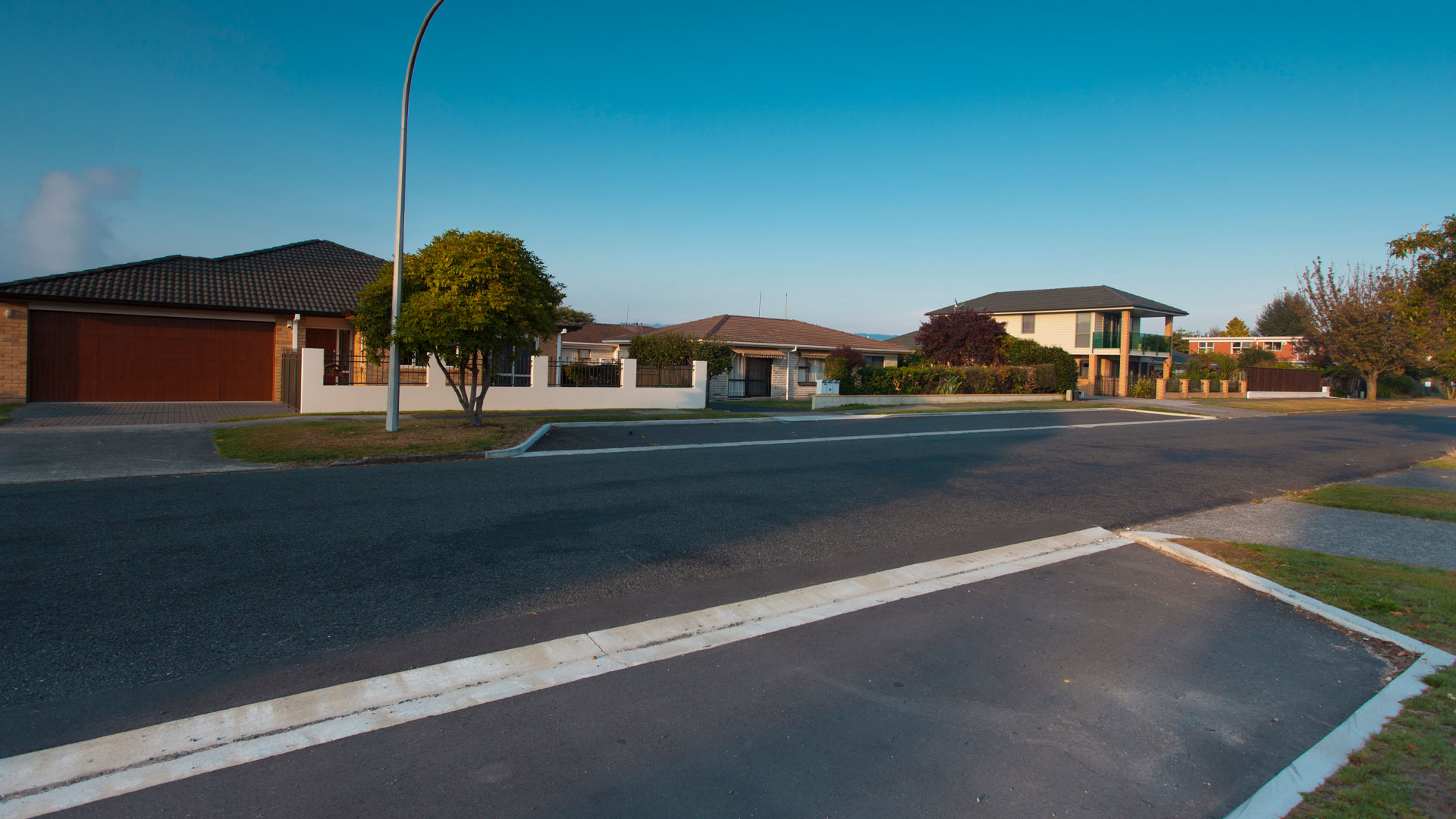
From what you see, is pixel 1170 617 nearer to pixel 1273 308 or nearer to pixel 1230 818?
pixel 1230 818

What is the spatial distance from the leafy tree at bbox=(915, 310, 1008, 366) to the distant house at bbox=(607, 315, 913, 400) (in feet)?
10.7

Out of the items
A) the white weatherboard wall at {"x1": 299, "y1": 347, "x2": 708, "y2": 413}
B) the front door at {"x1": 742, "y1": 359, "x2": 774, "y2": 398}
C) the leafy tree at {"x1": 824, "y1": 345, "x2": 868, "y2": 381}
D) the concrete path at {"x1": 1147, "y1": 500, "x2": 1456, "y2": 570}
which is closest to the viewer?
the concrete path at {"x1": 1147, "y1": 500, "x2": 1456, "y2": 570}

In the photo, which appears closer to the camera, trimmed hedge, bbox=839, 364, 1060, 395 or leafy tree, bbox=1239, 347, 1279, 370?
trimmed hedge, bbox=839, 364, 1060, 395

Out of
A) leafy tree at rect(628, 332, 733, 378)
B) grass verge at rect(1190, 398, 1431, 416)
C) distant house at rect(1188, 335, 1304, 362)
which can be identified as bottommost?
grass verge at rect(1190, 398, 1431, 416)

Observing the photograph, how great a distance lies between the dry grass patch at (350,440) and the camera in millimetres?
12094

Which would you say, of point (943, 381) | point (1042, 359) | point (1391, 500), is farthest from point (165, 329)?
point (1042, 359)

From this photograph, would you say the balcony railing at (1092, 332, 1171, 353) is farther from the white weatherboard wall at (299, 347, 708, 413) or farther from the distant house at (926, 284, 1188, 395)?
the white weatherboard wall at (299, 347, 708, 413)

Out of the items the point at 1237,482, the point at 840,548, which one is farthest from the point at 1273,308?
the point at 840,548

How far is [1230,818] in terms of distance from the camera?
10.2 feet

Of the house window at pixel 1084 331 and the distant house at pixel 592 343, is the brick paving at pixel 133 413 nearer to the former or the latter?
the distant house at pixel 592 343

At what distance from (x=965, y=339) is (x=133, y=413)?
33.5m

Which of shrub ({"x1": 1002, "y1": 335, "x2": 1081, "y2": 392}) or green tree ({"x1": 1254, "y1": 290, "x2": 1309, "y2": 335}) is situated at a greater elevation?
green tree ({"x1": 1254, "y1": 290, "x2": 1309, "y2": 335})

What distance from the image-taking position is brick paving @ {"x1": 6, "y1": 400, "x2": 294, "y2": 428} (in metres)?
15.6

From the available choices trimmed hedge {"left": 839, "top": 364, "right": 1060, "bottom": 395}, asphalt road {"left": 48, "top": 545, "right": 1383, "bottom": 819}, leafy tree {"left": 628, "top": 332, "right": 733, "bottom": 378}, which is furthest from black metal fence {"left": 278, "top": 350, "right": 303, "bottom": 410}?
trimmed hedge {"left": 839, "top": 364, "right": 1060, "bottom": 395}
